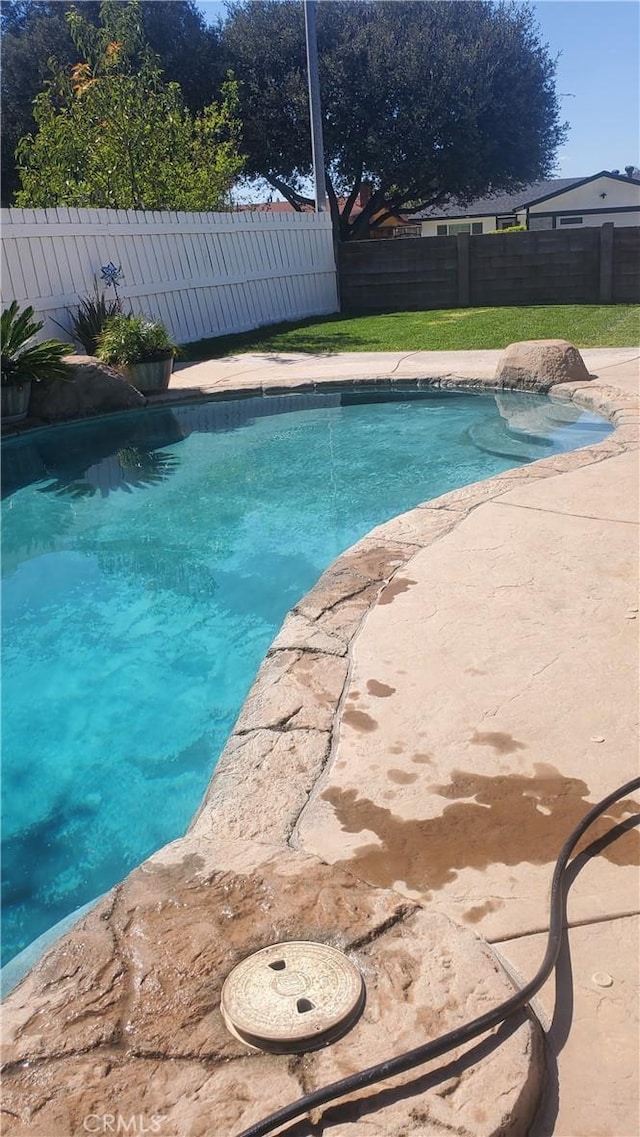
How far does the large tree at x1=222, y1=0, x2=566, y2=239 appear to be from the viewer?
19312mm

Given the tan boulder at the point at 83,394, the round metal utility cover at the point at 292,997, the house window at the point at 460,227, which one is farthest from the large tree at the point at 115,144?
the house window at the point at 460,227

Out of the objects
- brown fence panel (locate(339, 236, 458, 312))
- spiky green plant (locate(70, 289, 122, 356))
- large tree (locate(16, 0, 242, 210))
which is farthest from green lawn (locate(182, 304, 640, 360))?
large tree (locate(16, 0, 242, 210))

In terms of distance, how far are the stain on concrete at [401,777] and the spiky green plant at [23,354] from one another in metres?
6.63

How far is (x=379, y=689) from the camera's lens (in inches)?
104

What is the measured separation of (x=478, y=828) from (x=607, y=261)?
522 inches

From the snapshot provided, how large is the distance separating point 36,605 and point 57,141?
33.7 feet

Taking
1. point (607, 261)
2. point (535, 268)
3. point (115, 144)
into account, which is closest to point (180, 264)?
point (115, 144)

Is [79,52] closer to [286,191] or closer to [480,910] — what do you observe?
[286,191]

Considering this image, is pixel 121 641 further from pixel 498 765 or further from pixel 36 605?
pixel 498 765

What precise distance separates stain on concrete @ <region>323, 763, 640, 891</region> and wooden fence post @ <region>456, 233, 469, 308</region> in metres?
13.3

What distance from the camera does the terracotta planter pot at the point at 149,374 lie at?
8805 mm

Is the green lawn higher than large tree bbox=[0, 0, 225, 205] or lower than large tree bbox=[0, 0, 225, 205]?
lower

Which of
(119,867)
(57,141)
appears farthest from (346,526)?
(57,141)

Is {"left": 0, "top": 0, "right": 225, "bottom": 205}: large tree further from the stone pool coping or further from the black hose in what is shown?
the black hose
